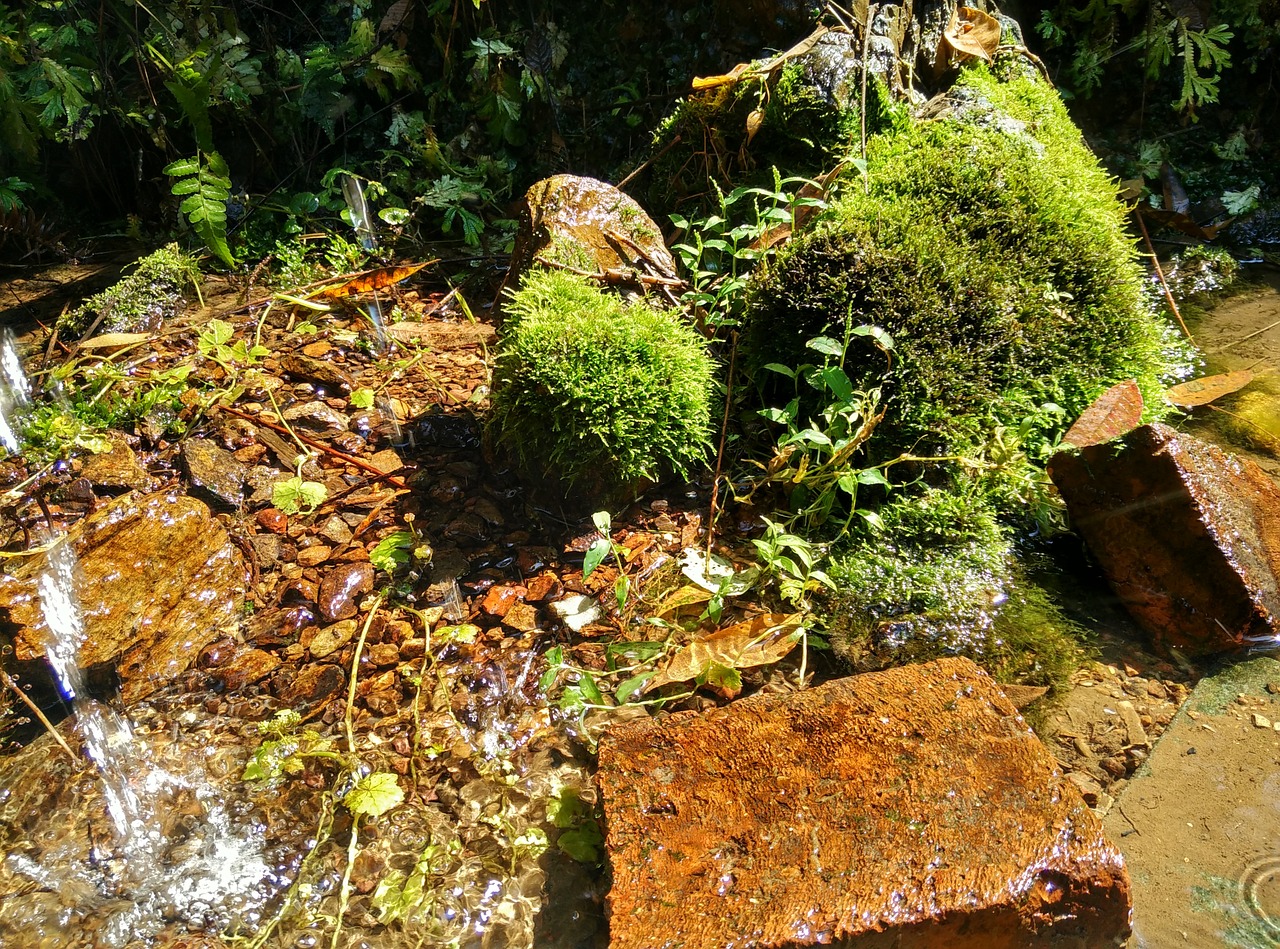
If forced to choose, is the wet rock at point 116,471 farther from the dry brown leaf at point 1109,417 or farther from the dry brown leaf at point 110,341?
the dry brown leaf at point 1109,417

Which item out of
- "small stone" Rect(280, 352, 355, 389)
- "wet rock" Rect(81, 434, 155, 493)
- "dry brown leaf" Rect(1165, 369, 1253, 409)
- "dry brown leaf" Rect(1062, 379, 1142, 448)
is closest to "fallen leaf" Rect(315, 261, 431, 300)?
"small stone" Rect(280, 352, 355, 389)

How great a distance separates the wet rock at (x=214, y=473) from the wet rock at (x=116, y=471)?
0.19 m

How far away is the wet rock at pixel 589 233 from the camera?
3.59 metres

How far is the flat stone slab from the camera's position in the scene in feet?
6.84

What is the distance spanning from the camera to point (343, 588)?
10.3 ft

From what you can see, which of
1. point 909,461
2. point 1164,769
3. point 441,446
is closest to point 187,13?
point 441,446

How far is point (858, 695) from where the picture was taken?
2.34 m

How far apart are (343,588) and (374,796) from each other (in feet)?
2.94

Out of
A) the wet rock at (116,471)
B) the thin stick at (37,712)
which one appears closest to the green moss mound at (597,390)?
the wet rock at (116,471)

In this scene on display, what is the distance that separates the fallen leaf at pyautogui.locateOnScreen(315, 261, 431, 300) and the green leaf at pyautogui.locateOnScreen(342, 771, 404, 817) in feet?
8.93

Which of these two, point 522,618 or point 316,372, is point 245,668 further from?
point 316,372

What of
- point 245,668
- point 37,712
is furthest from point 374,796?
point 37,712

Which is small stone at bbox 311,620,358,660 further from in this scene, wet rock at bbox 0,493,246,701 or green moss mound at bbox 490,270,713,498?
green moss mound at bbox 490,270,713,498

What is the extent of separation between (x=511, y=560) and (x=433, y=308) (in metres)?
1.91
